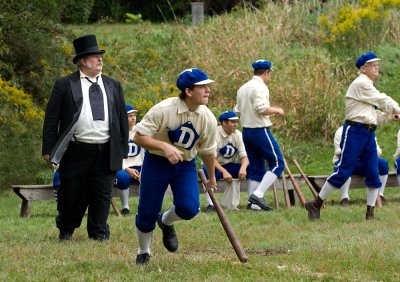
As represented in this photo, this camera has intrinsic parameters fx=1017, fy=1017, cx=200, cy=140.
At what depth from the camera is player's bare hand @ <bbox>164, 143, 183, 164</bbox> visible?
8133 millimetres

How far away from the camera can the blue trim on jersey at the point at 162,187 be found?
341 inches

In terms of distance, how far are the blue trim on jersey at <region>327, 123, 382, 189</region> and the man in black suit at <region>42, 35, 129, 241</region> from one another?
301cm

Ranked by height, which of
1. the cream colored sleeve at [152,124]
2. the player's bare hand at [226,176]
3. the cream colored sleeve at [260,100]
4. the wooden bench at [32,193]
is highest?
the cream colored sleeve at [152,124]

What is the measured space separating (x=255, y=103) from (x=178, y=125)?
5640mm

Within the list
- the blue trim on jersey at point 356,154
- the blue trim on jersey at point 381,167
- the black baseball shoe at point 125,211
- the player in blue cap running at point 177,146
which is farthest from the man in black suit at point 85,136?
the blue trim on jersey at point 381,167

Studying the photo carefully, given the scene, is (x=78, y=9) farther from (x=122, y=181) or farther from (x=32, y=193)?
(x=122, y=181)

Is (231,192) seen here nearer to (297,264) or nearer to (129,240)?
(129,240)

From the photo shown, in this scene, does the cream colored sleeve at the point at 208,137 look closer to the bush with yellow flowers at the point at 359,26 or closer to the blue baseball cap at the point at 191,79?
the blue baseball cap at the point at 191,79

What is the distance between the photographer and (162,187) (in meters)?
8.70

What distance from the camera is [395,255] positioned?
898cm

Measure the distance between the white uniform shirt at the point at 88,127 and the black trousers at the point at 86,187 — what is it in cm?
6

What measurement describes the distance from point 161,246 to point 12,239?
1.76 m

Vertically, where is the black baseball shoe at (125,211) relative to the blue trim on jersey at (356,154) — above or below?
below

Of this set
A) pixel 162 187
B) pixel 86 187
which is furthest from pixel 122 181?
pixel 162 187
